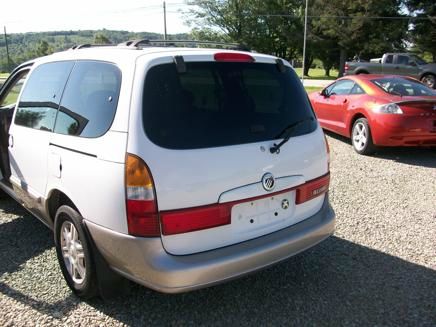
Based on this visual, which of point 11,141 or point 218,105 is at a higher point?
point 218,105

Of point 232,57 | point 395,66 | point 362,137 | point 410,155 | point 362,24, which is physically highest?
point 362,24

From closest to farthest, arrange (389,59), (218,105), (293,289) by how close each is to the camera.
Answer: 1. (218,105)
2. (293,289)
3. (389,59)

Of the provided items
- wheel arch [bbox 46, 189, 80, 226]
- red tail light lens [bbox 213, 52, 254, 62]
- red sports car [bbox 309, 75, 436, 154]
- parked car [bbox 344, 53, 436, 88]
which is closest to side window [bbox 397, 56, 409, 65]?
parked car [bbox 344, 53, 436, 88]

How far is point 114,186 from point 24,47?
351 feet

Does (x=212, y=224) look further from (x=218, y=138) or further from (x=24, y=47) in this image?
(x=24, y=47)

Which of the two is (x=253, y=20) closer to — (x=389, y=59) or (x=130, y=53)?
(x=389, y=59)

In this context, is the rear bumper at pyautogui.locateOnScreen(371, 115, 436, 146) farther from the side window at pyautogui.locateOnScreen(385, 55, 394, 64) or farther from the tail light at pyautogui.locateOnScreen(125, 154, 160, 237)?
the side window at pyautogui.locateOnScreen(385, 55, 394, 64)

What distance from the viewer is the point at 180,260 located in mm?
2541

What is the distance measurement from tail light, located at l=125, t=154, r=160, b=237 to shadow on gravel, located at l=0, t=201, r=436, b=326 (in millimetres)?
845

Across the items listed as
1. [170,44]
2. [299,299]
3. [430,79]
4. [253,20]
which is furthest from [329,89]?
[253,20]

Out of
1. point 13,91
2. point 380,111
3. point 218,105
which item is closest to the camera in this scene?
point 218,105

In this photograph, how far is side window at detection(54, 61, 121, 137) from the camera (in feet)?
8.92

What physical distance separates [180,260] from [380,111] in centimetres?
583

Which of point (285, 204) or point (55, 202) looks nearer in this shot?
point (285, 204)
